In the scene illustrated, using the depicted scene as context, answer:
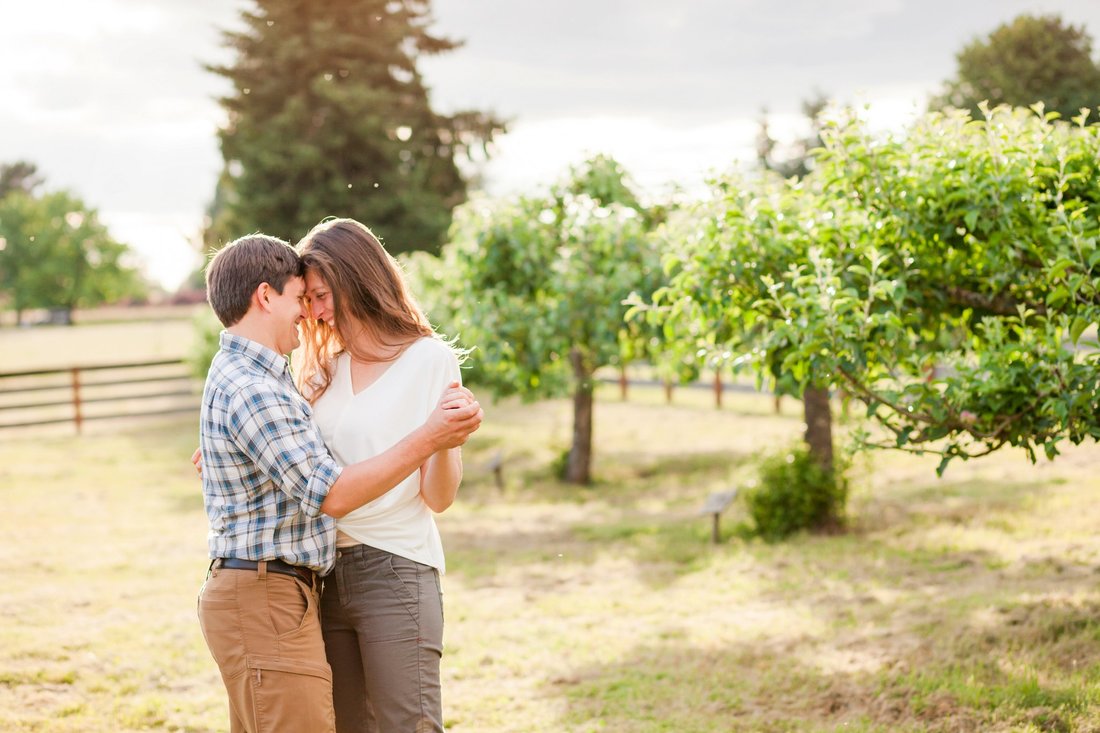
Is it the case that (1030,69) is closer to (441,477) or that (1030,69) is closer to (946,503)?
(946,503)

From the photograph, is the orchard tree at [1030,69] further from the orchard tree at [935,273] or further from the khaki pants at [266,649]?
the khaki pants at [266,649]

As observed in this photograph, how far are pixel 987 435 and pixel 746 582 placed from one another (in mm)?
3423

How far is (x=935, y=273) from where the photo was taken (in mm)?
4898

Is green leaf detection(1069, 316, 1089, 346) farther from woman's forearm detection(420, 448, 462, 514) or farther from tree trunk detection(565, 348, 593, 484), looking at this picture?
tree trunk detection(565, 348, 593, 484)

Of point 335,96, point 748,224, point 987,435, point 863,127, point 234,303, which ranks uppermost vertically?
point 335,96

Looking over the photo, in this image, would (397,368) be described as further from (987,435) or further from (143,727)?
(143,727)

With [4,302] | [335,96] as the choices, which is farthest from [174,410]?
[4,302]

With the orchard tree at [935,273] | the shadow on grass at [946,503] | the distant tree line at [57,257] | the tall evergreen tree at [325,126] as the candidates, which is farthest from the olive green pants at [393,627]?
the distant tree line at [57,257]

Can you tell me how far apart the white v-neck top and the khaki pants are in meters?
0.27

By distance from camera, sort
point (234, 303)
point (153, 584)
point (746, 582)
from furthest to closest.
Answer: point (153, 584) < point (746, 582) < point (234, 303)

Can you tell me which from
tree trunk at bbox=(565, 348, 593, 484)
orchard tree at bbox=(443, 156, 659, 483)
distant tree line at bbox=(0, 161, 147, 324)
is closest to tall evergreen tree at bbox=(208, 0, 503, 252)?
tree trunk at bbox=(565, 348, 593, 484)

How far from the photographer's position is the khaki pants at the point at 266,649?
259 cm

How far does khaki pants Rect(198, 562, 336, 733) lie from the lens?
259 centimetres

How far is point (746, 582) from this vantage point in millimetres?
7516
